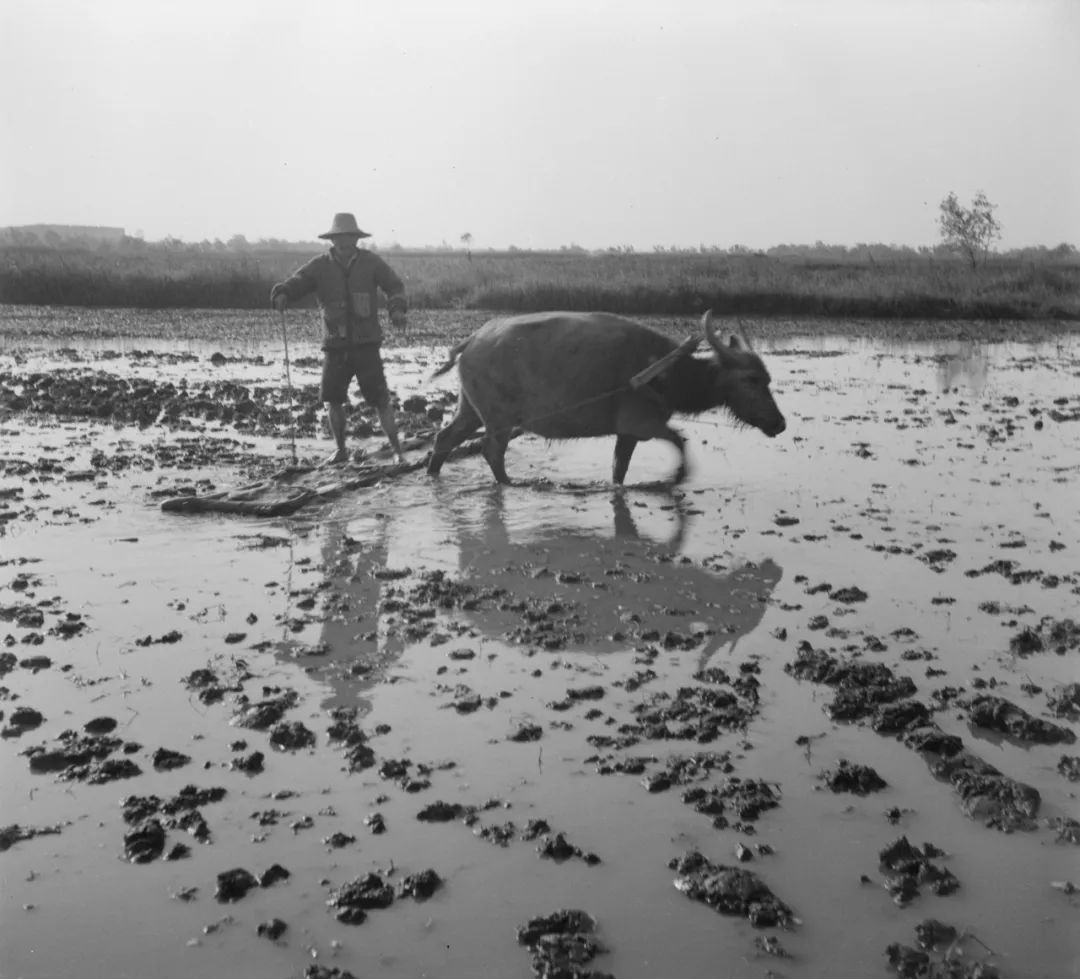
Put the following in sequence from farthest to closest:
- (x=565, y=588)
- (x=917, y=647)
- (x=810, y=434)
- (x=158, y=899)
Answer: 1. (x=810, y=434)
2. (x=565, y=588)
3. (x=917, y=647)
4. (x=158, y=899)

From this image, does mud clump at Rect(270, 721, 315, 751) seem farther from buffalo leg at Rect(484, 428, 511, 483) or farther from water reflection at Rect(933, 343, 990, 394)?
water reflection at Rect(933, 343, 990, 394)

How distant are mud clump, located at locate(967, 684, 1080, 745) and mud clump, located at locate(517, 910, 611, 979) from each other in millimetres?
1803

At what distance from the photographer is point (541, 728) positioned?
3.99 meters

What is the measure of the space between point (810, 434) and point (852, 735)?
258 inches

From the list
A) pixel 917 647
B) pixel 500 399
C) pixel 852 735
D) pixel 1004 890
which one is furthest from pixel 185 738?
pixel 500 399

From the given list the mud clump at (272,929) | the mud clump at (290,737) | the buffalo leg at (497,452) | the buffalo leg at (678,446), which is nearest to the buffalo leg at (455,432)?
the buffalo leg at (497,452)

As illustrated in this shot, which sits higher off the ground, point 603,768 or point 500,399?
point 500,399

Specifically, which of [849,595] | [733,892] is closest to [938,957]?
[733,892]

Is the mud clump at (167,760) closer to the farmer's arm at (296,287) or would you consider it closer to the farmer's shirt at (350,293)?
the farmer's arm at (296,287)

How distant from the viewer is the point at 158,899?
2977 mm

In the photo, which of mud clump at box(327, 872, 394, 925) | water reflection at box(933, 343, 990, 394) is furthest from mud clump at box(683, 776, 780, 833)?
water reflection at box(933, 343, 990, 394)

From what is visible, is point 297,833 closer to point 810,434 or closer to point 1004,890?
point 1004,890

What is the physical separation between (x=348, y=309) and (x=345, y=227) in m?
0.59

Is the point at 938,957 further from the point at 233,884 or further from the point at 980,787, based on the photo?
Answer: the point at 233,884
